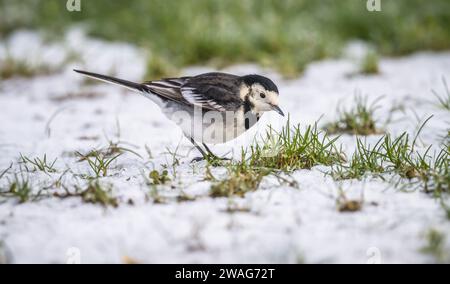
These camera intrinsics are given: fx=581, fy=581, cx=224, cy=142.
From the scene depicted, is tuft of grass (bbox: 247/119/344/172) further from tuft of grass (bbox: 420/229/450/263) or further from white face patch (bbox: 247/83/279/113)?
tuft of grass (bbox: 420/229/450/263)

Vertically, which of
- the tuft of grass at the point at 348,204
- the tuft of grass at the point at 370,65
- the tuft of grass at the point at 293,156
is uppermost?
the tuft of grass at the point at 370,65

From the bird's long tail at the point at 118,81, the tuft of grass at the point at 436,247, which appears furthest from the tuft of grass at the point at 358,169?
the bird's long tail at the point at 118,81

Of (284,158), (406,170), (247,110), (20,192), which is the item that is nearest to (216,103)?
(247,110)

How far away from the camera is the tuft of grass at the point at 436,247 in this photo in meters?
3.02

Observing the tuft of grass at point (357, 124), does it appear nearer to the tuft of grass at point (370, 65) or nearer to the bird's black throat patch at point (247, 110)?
the bird's black throat patch at point (247, 110)

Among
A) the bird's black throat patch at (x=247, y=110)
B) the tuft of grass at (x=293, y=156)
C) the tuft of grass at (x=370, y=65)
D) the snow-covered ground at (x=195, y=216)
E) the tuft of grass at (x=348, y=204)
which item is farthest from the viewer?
the tuft of grass at (x=370, y=65)

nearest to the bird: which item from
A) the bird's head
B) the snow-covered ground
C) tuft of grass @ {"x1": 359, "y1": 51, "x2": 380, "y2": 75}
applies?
the bird's head

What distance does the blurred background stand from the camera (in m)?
8.52

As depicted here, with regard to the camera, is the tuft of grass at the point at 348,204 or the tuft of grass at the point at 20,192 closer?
the tuft of grass at the point at 348,204

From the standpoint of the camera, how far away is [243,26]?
899 centimetres

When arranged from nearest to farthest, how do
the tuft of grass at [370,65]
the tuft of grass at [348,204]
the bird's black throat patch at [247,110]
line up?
the tuft of grass at [348,204] → the bird's black throat patch at [247,110] → the tuft of grass at [370,65]

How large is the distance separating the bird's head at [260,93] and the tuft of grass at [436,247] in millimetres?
2110

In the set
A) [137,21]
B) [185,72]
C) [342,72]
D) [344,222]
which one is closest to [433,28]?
[342,72]

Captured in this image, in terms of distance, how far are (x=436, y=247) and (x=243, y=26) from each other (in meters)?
6.44
